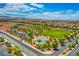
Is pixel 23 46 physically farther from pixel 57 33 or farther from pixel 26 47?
pixel 57 33

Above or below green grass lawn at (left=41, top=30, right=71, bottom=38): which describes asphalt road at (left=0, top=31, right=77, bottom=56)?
below

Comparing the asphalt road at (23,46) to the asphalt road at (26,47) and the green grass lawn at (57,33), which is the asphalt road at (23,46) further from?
the green grass lawn at (57,33)

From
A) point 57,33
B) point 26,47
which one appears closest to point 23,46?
point 26,47

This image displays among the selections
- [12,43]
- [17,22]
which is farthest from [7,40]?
[17,22]

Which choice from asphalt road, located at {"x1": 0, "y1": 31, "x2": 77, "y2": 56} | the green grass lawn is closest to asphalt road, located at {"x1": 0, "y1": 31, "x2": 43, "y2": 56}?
asphalt road, located at {"x1": 0, "y1": 31, "x2": 77, "y2": 56}

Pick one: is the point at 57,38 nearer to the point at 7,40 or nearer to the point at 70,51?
the point at 70,51

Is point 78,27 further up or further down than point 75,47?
further up

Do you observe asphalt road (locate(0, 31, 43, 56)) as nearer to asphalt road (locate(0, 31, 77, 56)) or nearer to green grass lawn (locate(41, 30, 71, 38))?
asphalt road (locate(0, 31, 77, 56))

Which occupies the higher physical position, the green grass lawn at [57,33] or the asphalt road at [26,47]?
the green grass lawn at [57,33]

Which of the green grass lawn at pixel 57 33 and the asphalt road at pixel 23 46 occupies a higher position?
the green grass lawn at pixel 57 33

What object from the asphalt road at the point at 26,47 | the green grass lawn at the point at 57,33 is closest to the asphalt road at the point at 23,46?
the asphalt road at the point at 26,47

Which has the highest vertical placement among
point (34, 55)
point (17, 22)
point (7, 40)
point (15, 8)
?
point (15, 8)
